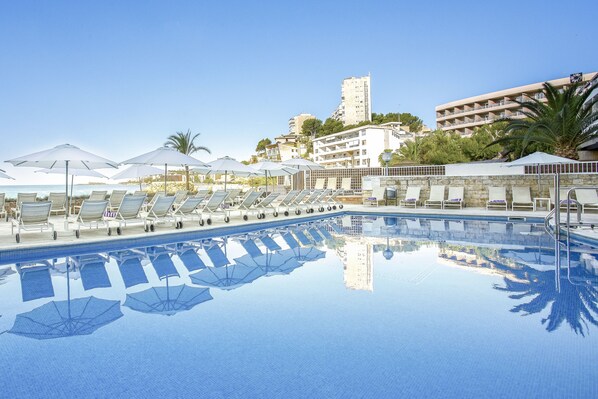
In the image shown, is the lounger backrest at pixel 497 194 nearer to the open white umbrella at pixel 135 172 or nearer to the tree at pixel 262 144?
the open white umbrella at pixel 135 172

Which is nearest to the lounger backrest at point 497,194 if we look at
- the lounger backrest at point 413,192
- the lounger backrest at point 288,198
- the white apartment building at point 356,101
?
the lounger backrest at point 413,192

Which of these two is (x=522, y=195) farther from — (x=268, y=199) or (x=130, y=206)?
(x=130, y=206)

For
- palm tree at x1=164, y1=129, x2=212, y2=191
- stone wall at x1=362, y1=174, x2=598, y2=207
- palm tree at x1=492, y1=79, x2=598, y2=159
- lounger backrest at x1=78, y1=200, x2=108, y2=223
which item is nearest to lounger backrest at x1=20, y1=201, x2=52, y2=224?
lounger backrest at x1=78, y1=200, x2=108, y2=223

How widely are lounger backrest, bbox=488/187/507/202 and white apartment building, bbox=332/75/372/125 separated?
3936 inches

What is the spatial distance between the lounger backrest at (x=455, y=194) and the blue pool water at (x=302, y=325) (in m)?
7.19

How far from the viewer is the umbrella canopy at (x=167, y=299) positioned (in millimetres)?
4480

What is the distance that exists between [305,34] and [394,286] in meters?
29.3

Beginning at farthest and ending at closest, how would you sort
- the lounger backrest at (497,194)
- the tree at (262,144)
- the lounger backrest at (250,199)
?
the tree at (262,144) → the lounger backrest at (497,194) → the lounger backrest at (250,199)

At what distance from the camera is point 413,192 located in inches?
624

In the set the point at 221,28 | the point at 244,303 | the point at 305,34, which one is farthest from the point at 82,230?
the point at 305,34

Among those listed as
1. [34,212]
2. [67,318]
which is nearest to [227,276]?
[67,318]

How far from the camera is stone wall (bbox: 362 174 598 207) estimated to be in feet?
42.2

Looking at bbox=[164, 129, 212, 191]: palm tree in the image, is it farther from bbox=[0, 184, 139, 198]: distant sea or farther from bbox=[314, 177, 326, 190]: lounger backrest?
bbox=[314, 177, 326, 190]: lounger backrest

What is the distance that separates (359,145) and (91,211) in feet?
234
